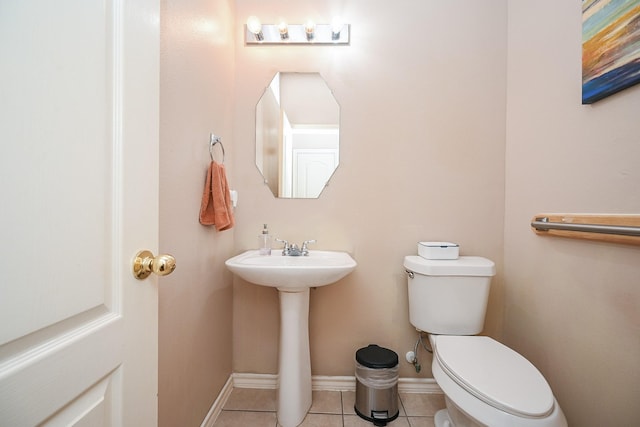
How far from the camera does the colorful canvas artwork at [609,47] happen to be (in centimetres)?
85

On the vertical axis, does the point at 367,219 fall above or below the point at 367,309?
above

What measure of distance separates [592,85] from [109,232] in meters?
1.60

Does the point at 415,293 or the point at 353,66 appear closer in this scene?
the point at 415,293

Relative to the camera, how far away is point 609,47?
925 mm

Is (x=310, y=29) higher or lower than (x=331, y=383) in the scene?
higher

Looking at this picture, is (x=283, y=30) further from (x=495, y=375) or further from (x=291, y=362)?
(x=495, y=375)

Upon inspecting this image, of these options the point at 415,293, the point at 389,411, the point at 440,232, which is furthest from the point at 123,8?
the point at 389,411

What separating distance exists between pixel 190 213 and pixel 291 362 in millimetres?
854

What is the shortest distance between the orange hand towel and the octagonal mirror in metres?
0.41

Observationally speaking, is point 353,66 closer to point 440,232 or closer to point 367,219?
point 367,219

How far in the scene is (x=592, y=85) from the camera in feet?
3.25

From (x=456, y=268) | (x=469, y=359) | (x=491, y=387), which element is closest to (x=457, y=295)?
(x=456, y=268)

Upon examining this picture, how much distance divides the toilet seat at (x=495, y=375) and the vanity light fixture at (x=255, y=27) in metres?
1.87

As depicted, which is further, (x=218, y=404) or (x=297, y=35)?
(x=297, y=35)
